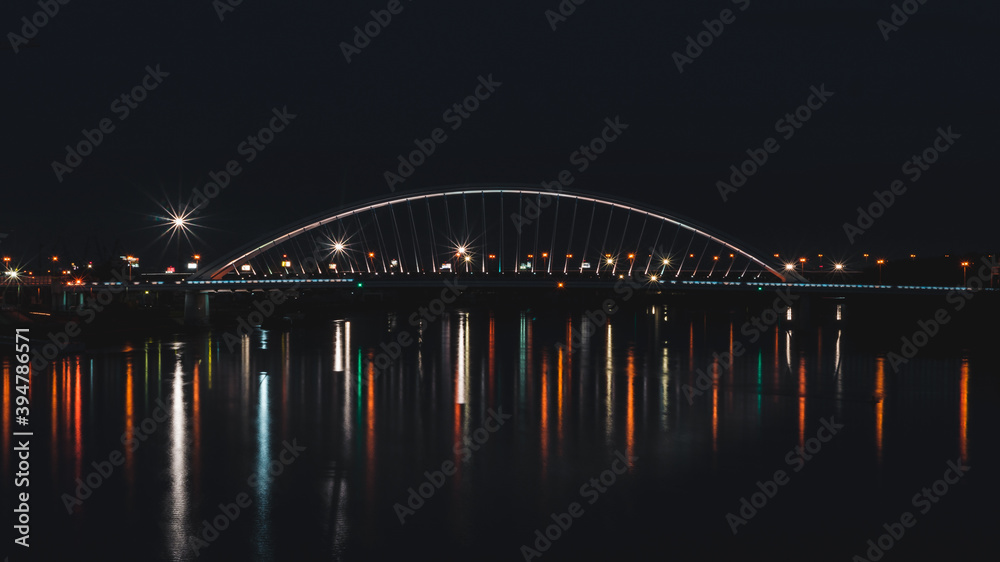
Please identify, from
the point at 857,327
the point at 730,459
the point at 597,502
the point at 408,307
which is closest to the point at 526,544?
the point at 597,502

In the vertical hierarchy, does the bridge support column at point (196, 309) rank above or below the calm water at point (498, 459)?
above

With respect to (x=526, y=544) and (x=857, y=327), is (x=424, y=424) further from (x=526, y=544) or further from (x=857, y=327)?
(x=857, y=327)

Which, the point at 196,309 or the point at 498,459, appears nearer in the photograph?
the point at 498,459

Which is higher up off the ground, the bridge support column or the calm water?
the bridge support column

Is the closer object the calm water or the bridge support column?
the calm water

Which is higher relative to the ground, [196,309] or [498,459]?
[196,309]
